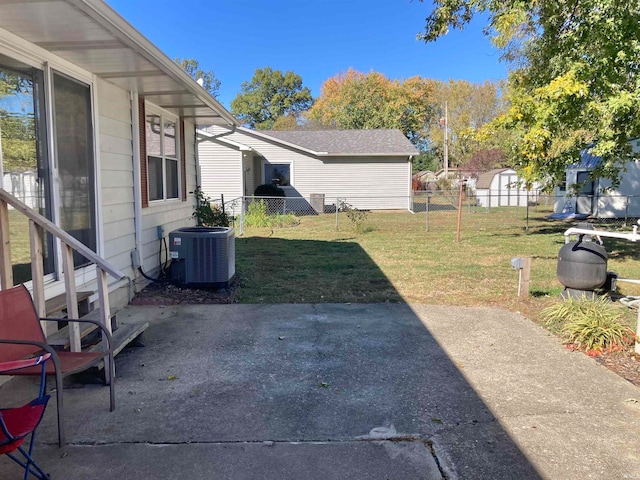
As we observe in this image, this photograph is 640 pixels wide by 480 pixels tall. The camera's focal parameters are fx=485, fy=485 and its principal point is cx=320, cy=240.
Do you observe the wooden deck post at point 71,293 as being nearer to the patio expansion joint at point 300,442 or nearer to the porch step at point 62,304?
the porch step at point 62,304

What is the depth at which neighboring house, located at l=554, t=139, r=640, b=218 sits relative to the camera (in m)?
19.2

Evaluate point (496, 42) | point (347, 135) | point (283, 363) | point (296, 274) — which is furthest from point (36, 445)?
point (347, 135)

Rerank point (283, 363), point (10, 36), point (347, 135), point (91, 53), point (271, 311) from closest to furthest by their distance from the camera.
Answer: point (10, 36) → point (283, 363) → point (91, 53) → point (271, 311) → point (347, 135)

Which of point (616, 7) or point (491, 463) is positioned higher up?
point (616, 7)

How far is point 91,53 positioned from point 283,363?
11.0ft

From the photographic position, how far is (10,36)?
385 centimetres

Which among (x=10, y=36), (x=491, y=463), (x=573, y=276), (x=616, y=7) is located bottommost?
(x=491, y=463)

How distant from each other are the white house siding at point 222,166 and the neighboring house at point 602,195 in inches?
508

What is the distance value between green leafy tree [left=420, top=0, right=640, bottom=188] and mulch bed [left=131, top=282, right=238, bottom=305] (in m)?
5.46

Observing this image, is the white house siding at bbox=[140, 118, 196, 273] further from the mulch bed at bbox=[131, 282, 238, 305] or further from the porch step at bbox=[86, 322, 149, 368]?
the porch step at bbox=[86, 322, 149, 368]

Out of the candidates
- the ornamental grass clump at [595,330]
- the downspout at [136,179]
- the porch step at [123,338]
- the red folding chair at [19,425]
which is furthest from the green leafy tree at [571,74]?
the red folding chair at [19,425]

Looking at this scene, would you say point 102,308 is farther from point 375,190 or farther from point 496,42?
point 375,190

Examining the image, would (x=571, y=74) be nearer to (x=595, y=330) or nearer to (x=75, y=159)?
(x=595, y=330)

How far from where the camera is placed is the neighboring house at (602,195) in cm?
1919
